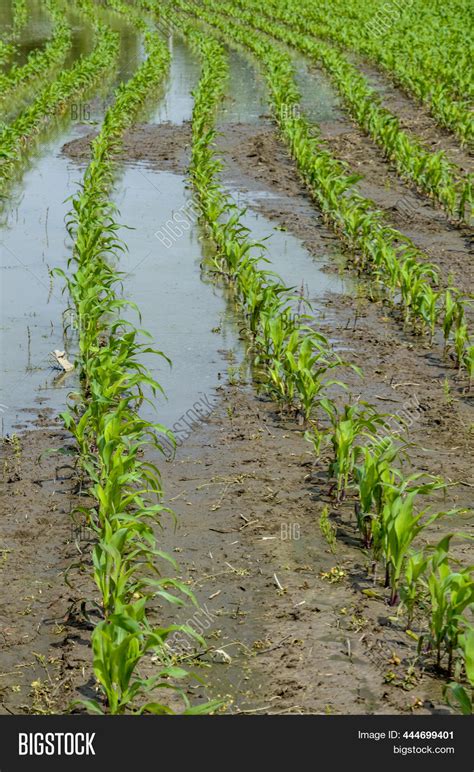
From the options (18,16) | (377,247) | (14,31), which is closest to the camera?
(377,247)

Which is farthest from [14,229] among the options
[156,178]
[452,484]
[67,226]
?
[452,484]

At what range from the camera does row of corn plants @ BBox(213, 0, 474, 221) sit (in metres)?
11.1

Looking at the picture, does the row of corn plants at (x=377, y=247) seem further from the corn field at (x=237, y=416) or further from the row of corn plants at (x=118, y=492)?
the row of corn plants at (x=118, y=492)

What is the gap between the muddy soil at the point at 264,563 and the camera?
423 centimetres

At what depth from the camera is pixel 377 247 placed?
920 cm

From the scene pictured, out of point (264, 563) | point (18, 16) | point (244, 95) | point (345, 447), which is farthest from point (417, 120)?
point (18, 16)

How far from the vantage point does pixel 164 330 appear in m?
8.32

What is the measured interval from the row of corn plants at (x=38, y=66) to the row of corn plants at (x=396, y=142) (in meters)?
4.91

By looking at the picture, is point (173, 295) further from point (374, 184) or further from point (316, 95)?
point (316, 95)

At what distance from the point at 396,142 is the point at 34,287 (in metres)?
5.43

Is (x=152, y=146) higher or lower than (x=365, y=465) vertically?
higher

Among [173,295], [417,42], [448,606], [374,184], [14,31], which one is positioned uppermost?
[14,31]

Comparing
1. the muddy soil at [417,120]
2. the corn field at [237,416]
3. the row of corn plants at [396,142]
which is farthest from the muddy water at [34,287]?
the muddy soil at [417,120]

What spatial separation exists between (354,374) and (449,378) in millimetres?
628
